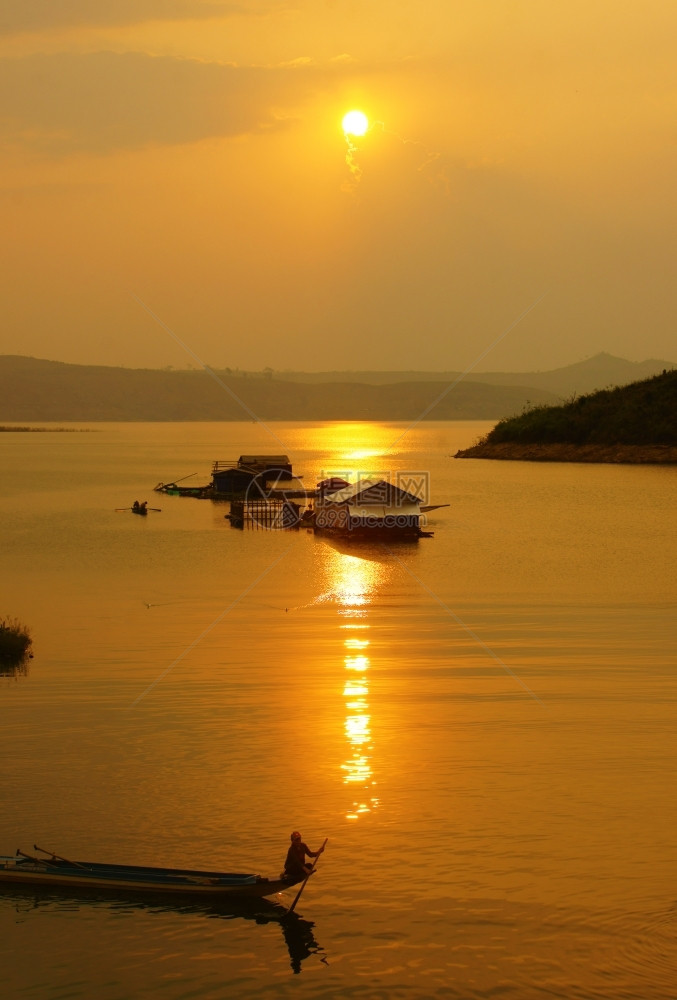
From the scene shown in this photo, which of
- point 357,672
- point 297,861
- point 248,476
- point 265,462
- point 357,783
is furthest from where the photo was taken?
point 265,462

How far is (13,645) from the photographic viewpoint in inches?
1182

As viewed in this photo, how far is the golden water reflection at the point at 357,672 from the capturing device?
19.7 metres

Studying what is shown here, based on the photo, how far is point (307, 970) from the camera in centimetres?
1407

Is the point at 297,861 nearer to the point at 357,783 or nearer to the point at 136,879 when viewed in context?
the point at 136,879

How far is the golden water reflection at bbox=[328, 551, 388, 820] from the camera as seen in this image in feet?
64.6

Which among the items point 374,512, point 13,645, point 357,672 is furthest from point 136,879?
point 374,512

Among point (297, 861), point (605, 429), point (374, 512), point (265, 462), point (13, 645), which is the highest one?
point (605, 429)

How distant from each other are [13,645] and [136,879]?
626 inches

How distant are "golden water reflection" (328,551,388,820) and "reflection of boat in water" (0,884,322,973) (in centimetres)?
316

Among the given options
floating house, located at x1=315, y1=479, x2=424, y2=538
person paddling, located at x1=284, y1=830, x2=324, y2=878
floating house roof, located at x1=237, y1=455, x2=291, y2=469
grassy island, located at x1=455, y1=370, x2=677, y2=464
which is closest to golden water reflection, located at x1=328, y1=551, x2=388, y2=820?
person paddling, located at x1=284, y1=830, x2=324, y2=878

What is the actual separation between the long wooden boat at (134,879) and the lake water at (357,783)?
0.28 m

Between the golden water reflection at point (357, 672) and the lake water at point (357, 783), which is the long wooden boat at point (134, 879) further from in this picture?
the golden water reflection at point (357, 672)

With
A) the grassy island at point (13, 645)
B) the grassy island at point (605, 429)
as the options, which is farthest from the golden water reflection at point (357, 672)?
the grassy island at point (605, 429)

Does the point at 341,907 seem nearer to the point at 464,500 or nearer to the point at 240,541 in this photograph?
the point at 240,541
